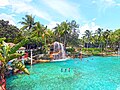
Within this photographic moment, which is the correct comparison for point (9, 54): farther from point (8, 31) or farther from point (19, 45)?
point (8, 31)

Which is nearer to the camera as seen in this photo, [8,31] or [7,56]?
[7,56]

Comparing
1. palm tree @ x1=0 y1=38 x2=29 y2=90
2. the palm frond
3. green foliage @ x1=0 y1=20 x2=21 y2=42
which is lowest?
palm tree @ x1=0 y1=38 x2=29 y2=90

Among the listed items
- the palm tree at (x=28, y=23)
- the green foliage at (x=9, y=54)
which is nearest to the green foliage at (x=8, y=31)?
the palm tree at (x=28, y=23)

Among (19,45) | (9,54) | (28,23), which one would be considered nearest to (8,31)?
(28,23)

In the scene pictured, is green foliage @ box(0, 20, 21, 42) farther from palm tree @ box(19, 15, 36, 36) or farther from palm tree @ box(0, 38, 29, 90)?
palm tree @ box(0, 38, 29, 90)

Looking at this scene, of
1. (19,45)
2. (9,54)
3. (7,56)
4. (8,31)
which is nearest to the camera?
(7,56)

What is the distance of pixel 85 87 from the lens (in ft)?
75.4

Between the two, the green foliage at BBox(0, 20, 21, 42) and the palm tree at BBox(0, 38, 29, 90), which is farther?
the green foliage at BBox(0, 20, 21, 42)

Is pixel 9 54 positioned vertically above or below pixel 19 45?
below

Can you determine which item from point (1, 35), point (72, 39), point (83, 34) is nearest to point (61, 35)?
point (72, 39)

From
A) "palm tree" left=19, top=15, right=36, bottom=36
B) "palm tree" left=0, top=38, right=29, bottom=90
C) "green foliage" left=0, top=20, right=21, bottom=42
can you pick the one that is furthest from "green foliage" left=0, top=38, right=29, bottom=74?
"palm tree" left=19, top=15, right=36, bottom=36

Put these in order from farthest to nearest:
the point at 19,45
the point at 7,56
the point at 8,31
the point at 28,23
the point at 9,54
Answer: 1. the point at 28,23
2. the point at 8,31
3. the point at 9,54
4. the point at 19,45
5. the point at 7,56

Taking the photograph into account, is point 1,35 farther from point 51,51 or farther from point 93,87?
point 93,87

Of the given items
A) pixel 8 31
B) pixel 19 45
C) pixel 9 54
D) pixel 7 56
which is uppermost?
pixel 8 31
